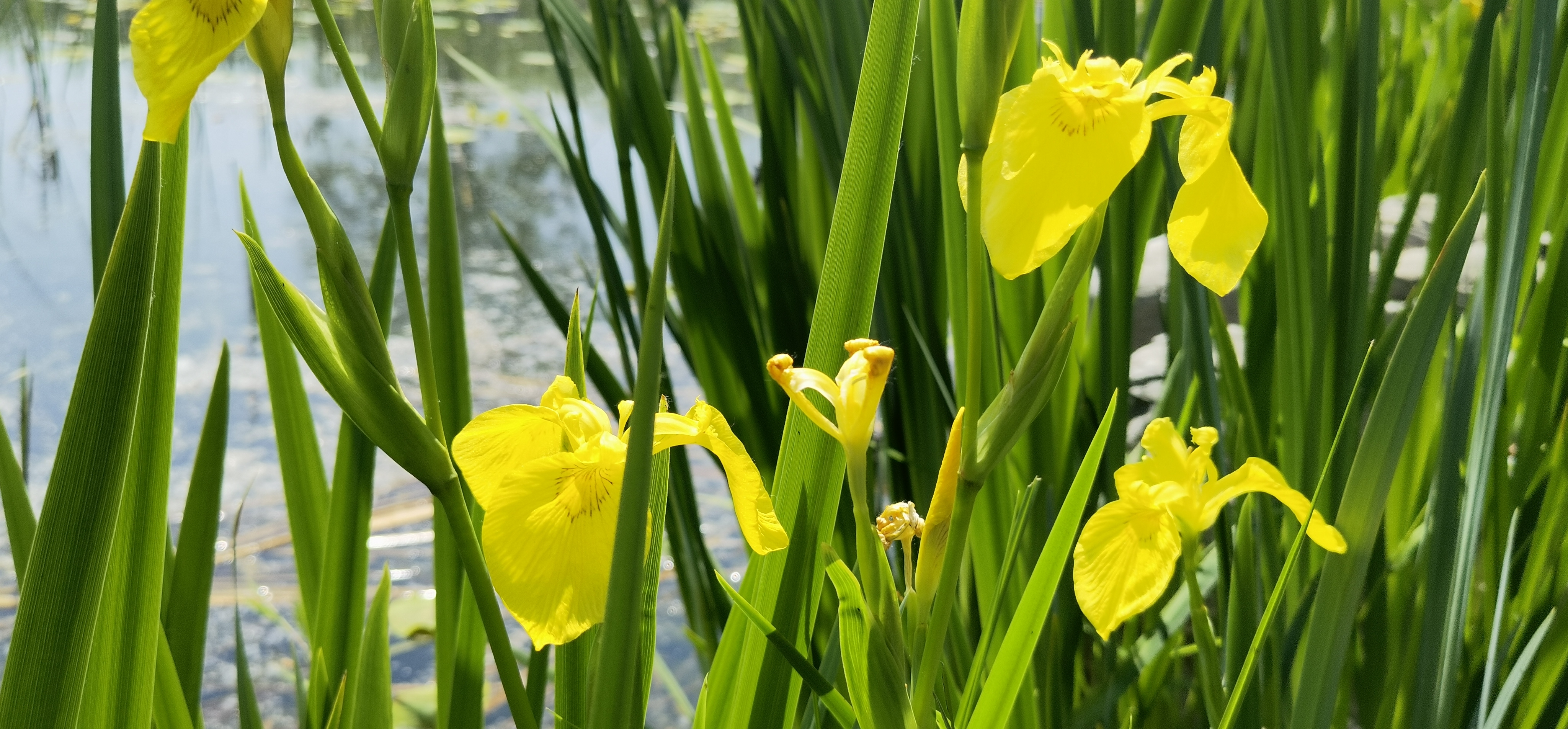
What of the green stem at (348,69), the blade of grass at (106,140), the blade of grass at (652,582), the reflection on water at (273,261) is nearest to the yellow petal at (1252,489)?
the blade of grass at (652,582)

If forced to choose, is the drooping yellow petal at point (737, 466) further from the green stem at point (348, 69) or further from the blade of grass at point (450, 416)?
the blade of grass at point (450, 416)

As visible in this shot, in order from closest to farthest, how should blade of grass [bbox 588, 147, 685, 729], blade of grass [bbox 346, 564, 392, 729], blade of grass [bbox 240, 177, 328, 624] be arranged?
blade of grass [bbox 588, 147, 685, 729], blade of grass [bbox 346, 564, 392, 729], blade of grass [bbox 240, 177, 328, 624]

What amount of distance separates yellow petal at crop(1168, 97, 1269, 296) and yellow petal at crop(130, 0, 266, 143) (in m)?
0.26

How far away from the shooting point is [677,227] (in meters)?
0.89

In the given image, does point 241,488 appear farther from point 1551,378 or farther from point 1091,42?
point 1551,378

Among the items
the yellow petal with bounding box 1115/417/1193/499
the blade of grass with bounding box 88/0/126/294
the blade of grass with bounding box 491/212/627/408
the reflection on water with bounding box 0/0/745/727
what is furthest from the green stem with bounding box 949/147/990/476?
the reflection on water with bounding box 0/0/745/727

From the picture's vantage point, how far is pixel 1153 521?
357 mm

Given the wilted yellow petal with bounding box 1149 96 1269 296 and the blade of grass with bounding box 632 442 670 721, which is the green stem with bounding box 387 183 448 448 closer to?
the blade of grass with bounding box 632 442 670 721

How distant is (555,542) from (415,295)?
3.0 inches

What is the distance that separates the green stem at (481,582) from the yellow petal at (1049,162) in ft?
0.53

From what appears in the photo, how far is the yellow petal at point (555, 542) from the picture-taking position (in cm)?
25

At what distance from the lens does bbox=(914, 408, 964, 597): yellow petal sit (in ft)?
0.97

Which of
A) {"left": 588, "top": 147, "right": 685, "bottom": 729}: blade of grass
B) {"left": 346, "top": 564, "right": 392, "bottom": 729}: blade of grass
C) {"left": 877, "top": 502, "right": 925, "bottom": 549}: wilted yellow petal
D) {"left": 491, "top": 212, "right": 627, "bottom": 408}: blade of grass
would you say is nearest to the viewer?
{"left": 588, "top": 147, "right": 685, "bottom": 729}: blade of grass

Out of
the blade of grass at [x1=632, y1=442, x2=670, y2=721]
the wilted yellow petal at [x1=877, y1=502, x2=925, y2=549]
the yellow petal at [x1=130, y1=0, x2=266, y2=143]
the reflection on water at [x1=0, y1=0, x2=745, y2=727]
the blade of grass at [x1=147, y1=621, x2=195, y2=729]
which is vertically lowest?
the reflection on water at [x1=0, y1=0, x2=745, y2=727]
